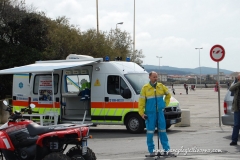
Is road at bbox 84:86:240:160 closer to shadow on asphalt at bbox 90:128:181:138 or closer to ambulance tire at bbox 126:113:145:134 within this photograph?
shadow on asphalt at bbox 90:128:181:138

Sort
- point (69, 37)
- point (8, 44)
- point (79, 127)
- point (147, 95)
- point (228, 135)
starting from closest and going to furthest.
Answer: point (79, 127) < point (147, 95) < point (228, 135) < point (69, 37) < point (8, 44)

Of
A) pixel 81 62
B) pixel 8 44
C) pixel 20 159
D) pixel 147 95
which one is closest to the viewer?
pixel 20 159

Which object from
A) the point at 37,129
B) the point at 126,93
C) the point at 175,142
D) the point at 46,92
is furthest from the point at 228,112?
the point at 37,129

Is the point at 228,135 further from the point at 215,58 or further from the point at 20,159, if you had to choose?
the point at 20,159

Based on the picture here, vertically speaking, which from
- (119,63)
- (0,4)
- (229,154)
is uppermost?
(0,4)

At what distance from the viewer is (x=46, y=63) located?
17.1 meters

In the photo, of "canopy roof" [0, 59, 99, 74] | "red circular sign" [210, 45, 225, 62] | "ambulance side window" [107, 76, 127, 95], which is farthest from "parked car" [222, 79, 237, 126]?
"canopy roof" [0, 59, 99, 74]

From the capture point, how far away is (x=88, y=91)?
52.7 feet

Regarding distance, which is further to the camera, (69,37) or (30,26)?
(30,26)

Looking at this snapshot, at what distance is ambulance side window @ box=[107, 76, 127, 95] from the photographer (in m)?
15.3

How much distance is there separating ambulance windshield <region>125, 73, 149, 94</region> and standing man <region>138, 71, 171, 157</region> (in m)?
5.40

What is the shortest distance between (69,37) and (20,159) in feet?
80.2

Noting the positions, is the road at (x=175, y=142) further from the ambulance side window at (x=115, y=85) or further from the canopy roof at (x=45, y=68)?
the canopy roof at (x=45, y=68)

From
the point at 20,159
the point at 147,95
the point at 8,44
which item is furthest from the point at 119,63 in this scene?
the point at 8,44
